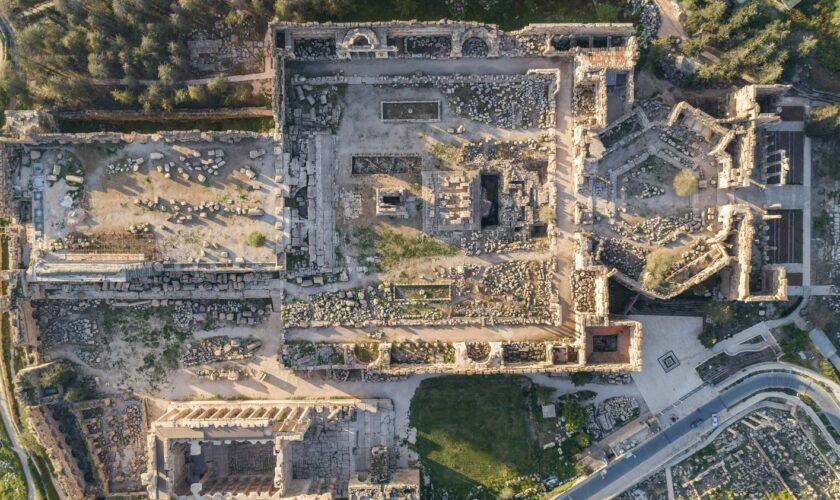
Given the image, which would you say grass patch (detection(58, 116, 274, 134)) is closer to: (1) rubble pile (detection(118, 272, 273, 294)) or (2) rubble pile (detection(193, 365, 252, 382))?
(1) rubble pile (detection(118, 272, 273, 294))

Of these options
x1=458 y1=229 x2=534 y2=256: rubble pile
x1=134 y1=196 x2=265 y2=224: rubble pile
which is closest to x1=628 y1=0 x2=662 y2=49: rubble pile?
x1=458 y1=229 x2=534 y2=256: rubble pile

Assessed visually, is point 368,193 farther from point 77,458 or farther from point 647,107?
point 77,458

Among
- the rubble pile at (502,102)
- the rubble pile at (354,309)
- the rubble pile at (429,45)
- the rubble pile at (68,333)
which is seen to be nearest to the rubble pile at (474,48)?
the rubble pile at (429,45)

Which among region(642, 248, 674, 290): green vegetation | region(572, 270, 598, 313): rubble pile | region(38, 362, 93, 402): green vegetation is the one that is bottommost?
region(38, 362, 93, 402): green vegetation

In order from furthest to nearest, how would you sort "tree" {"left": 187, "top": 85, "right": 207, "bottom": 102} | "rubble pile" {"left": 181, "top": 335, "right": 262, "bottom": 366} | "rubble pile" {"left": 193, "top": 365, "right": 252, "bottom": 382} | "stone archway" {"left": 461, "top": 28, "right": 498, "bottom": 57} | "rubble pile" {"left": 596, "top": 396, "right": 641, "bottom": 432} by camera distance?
"rubble pile" {"left": 596, "top": 396, "right": 641, "bottom": 432}, "rubble pile" {"left": 193, "top": 365, "right": 252, "bottom": 382}, "rubble pile" {"left": 181, "top": 335, "right": 262, "bottom": 366}, "stone archway" {"left": 461, "top": 28, "right": 498, "bottom": 57}, "tree" {"left": 187, "top": 85, "right": 207, "bottom": 102}

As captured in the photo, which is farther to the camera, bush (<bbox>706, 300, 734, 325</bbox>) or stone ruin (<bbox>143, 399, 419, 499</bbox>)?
bush (<bbox>706, 300, 734, 325</bbox>)

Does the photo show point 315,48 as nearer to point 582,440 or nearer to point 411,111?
point 411,111
